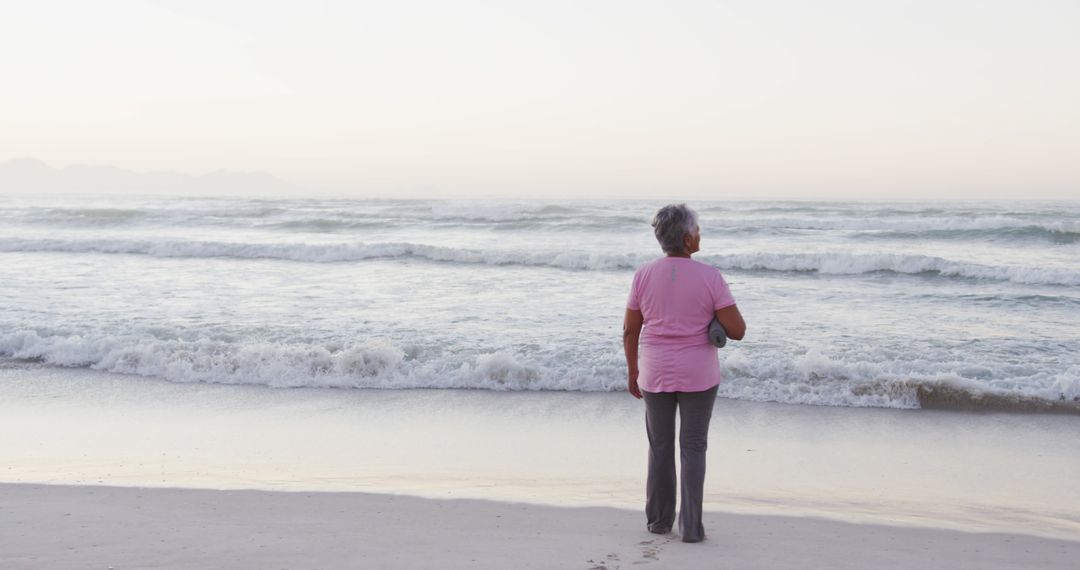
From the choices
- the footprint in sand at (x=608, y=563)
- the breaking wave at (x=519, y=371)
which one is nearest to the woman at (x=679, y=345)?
the footprint in sand at (x=608, y=563)

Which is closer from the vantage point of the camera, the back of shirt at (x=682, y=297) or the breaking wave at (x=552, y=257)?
the back of shirt at (x=682, y=297)

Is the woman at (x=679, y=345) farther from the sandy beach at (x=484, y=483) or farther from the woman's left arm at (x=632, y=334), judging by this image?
the sandy beach at (x=484, y=483)

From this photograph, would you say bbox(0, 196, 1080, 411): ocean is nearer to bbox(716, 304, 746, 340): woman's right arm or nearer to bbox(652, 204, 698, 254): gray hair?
bbox(716, 304, 746, 340): woman's right arm

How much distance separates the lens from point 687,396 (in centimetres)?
396

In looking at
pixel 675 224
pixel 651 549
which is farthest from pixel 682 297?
pixel 651 549

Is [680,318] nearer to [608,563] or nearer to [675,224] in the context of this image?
[675,224]

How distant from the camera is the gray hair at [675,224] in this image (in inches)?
151

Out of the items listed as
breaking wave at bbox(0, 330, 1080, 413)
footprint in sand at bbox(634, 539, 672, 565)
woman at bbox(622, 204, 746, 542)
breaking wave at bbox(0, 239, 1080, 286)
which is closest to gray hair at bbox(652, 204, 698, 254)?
woman at bbox(622, 204, 746, 542)

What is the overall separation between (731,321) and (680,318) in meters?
0.22

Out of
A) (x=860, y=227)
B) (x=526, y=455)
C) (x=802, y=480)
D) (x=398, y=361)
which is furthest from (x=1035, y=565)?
(x=860, y=227)

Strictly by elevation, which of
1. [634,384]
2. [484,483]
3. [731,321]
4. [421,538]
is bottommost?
[484,483]

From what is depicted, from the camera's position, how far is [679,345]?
3.91 metres

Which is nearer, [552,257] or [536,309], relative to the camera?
[536,309]

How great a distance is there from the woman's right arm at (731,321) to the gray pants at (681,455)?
297mm
